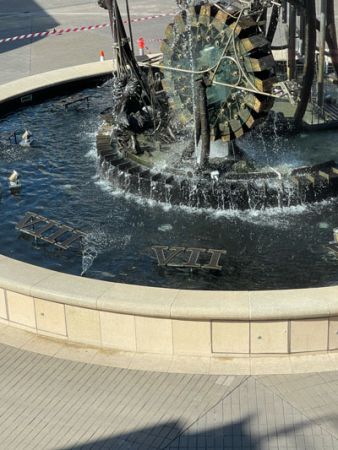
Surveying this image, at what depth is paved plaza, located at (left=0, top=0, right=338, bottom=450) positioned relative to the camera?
9.02m

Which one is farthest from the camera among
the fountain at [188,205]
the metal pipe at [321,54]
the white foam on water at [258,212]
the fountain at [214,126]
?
the metal pipe at [321,54]

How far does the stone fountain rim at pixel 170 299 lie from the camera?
1016cm

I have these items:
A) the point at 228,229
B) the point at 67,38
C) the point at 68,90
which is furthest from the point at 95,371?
the point at 67,38

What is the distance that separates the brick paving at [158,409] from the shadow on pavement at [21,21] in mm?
24462

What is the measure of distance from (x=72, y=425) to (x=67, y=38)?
2676 centimetres

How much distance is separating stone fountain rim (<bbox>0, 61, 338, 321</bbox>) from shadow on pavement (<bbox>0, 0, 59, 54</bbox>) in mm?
22983

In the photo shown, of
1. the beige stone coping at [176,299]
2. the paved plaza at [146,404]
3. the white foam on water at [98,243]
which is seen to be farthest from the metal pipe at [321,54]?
the paved plaza at [146,404]

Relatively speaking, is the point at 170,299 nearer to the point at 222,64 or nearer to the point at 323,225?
the point at 323,225

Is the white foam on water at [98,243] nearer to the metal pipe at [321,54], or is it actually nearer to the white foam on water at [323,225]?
the white foam on water at [323,225]

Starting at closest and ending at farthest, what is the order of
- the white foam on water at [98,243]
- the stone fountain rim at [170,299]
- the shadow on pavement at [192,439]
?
the shadow on pavement at [192,439], the stone fountain rim at [170,299], the white foam on water at [98,243]

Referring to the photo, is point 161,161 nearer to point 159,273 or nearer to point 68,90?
point 159,273

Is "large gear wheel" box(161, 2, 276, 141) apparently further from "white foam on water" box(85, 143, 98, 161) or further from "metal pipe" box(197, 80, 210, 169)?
"white foam on water" box(85, 143, 98, 161)

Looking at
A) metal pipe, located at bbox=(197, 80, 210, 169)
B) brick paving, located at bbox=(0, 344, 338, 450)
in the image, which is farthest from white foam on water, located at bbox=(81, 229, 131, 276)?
brick paving, located at bbox=(0, 344, 338, 450)

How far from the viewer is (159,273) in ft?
41.8
